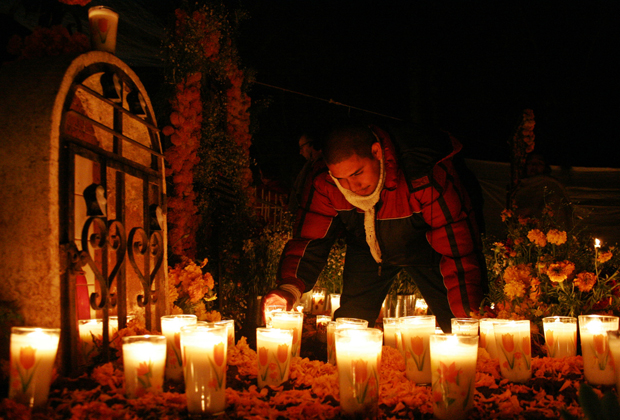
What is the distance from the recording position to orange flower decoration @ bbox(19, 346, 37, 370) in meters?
1.54

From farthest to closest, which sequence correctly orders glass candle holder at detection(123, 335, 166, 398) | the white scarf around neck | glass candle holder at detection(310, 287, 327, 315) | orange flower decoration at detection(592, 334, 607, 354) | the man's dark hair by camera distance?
glass candle holder at detection(310, 287, 327, 315)
the white scarf around neck
the man's dark hair
orange flower decoration at detection(592, 334, 607, 354)
glass candle holder at detection(123, 335, 166, 398)

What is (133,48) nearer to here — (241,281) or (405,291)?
(241,281)

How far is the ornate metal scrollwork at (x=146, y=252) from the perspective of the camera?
240 centimetres

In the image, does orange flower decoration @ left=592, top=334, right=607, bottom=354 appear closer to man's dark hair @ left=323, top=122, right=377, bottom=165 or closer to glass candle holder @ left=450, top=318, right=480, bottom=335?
glass candle holder @ left=450, top=318, right=480, bottom=335

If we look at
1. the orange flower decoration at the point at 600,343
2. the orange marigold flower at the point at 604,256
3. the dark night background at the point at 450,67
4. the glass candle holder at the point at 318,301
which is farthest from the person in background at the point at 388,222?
the dark night background at the point at 450,67

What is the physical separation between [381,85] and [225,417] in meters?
10.9

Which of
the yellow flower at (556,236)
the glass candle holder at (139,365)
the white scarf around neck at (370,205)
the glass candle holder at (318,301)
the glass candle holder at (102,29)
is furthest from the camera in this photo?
the glass candle holder at (318,301)

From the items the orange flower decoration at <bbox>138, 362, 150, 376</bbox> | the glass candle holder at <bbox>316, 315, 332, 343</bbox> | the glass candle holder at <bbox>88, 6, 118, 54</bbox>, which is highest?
the glass candle holder at <bbox>88, 6, 118, 54</bbox>

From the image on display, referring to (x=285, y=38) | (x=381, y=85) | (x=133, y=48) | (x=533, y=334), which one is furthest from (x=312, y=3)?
(x=533, y=334)

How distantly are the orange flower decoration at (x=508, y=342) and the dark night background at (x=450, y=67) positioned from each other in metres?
7.41

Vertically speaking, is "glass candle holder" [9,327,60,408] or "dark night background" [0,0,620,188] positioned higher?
"dark night background" [0,0,620,188]

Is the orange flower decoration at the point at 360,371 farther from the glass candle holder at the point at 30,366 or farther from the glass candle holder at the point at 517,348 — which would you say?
the glass candle holder at the point at 30,366

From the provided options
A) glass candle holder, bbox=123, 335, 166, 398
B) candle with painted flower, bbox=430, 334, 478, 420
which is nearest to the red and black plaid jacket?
candle with painted flower, bbox=430, 334, 478, 420

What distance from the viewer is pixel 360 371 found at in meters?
1.54
